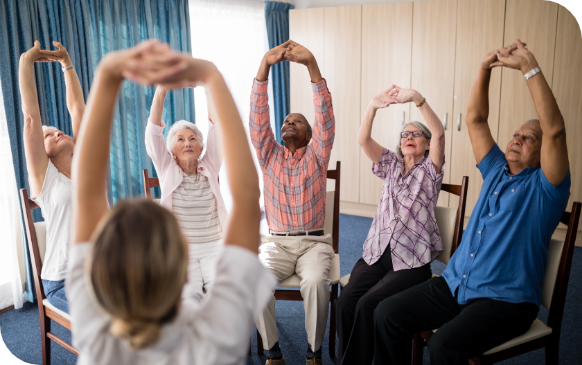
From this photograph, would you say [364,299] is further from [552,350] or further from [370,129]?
[370,129]

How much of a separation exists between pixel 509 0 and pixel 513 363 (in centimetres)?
316

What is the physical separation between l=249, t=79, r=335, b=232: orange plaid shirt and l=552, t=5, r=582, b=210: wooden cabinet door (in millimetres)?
2584

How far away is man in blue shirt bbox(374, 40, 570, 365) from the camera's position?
5.31ft

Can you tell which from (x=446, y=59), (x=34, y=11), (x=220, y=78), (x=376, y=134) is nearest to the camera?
(x=220, y=78)

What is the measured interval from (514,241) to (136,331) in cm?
156

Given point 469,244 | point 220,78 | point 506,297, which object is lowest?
point 506,297

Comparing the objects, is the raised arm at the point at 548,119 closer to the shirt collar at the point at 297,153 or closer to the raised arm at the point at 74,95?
the shirt collar at the point at 297,153

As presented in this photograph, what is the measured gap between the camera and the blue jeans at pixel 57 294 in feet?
6.21

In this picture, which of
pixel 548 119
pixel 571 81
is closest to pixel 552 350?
pixel 548 119

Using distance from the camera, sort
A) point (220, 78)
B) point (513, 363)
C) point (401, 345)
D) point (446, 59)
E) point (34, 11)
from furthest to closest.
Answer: point (446, 59) → point (34, 11) → point (513, 363) → point (401, 345) → point (220, 78)

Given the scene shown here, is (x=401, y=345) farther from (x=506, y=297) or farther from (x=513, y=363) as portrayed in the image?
(x=513, y=363)

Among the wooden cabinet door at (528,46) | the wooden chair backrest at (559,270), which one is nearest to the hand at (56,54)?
the wooden chair backrest at (559,270)

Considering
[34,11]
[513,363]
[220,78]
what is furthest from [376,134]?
[220,78]

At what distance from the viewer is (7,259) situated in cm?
290
